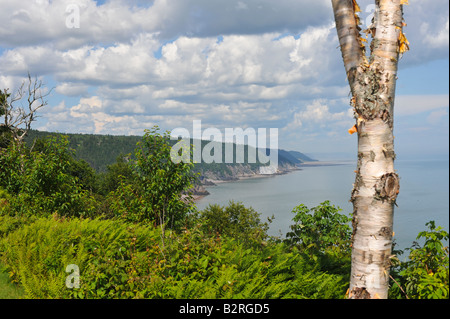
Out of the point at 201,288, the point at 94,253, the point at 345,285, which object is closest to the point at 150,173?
the point at 94,253

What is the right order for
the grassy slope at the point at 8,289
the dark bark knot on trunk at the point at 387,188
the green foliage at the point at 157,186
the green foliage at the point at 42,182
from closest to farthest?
1. the dark bark knot on trunk at the point at 387,188
2. the grassy slope at the point at 8,289
3. the green foliage at the point at 157,186
4. the green foliage at the point at 42,182

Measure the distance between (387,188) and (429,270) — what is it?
1.76 m

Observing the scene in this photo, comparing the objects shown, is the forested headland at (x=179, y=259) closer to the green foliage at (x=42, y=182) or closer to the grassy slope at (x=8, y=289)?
the grassy slope at (x=8, y=289)

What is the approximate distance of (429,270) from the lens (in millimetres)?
5086

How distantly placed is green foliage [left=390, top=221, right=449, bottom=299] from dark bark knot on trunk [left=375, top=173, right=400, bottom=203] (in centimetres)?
105

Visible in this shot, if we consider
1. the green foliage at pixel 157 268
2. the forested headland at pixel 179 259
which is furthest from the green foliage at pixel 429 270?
the green foliage at pixel 157 268

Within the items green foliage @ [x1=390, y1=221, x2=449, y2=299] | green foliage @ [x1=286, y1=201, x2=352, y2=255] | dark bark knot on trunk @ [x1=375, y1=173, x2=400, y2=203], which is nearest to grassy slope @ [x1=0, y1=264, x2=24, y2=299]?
green foliage @ [x1=286, y1=201, x2=352, y2=255]

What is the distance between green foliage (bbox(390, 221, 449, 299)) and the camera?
189 inches

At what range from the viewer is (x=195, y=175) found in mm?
10594

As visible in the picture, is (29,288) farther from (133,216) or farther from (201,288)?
(133,216)

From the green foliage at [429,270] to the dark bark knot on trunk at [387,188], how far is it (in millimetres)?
1054

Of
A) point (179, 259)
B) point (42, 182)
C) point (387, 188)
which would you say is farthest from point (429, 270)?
point (42, 182)

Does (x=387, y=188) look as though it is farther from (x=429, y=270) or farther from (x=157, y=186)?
(x=157, y=186)

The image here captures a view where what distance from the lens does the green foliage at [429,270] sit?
480cm
